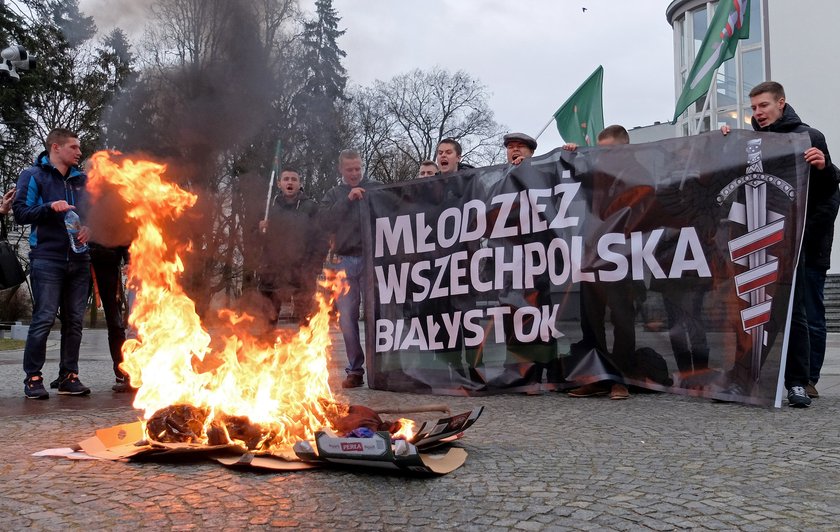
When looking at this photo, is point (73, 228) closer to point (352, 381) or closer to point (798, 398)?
point (352, 381)

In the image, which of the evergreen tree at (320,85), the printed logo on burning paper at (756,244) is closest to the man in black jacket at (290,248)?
the evergreen tree at (320,85)

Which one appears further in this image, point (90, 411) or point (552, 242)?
point (552, 242)

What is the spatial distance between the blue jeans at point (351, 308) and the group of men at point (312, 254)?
1 centimetres

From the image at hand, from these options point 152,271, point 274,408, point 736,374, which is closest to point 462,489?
point 274,408

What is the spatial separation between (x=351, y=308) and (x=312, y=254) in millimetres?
745

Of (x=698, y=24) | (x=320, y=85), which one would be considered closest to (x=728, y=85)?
(x=698, y=24)

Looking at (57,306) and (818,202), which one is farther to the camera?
(57,306)

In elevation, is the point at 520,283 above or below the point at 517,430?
above

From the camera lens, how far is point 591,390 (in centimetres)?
603

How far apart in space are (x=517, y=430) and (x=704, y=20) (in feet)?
110

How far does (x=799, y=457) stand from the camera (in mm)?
3754

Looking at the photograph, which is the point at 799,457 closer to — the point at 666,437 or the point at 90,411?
the point at 666,437

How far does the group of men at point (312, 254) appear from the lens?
556 centimetres

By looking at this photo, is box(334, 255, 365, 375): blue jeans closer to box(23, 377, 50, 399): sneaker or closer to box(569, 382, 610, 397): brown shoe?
box(569, 382, 610, 397): brown shoe
